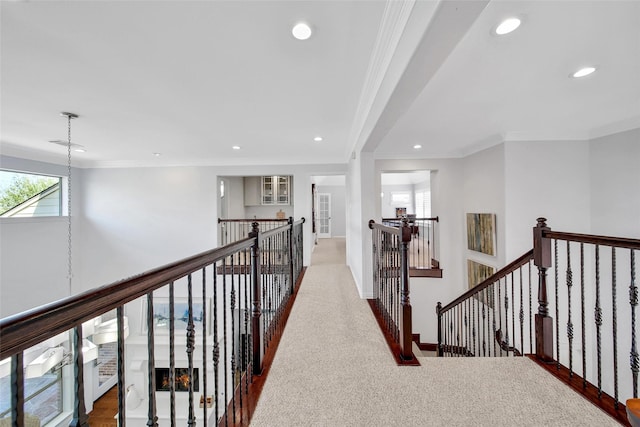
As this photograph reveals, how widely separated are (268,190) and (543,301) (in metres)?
6.60

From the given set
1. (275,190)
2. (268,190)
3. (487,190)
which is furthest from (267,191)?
(487,190)

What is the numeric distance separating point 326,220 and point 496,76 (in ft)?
27.2

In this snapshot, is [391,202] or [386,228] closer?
[386,228]

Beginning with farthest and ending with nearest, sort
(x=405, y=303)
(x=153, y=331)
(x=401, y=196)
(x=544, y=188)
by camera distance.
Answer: (x=401, y=196) < (x=544, y=188) < (x=405, y=303) < (x=153, y=331)

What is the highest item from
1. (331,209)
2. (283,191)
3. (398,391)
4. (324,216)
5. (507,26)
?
(507,26)

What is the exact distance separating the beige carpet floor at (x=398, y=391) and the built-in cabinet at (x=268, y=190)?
5.53 meters

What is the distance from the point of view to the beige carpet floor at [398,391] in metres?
1.40

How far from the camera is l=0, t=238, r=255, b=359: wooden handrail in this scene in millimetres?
458

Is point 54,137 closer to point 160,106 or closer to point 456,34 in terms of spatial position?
point 160,106

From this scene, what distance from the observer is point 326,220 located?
10258mm

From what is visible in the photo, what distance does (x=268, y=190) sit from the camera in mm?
7531

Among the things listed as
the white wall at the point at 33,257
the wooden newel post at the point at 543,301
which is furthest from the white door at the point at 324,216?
the wooden newel post at the point at 543,301

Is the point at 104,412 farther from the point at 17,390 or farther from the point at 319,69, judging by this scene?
the point at 319,69

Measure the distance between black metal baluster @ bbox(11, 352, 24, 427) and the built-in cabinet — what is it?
23.1ft
